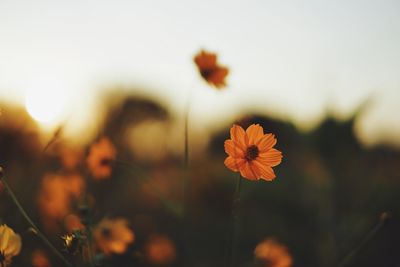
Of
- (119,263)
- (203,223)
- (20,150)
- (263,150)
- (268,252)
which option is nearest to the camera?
(263,150)

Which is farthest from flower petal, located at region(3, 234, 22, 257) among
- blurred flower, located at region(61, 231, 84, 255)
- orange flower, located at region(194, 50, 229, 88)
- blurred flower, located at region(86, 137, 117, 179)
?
orange flower, located at region(194, 50, 229, 88)

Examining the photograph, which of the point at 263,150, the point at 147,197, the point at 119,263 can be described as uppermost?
the point at 263,150

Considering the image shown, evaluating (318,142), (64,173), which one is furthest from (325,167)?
(64,173)

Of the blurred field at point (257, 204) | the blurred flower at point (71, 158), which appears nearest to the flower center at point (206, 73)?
the blurred field at point (257, 204)

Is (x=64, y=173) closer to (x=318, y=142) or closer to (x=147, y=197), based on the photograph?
(x=318, y=142)

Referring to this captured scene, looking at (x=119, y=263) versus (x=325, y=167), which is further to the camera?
(x=325, y=167)

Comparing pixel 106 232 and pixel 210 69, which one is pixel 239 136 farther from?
pixel 106 232

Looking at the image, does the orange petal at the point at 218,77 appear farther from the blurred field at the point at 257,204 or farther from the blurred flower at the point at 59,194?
the blurred flower at the point at 59,194
